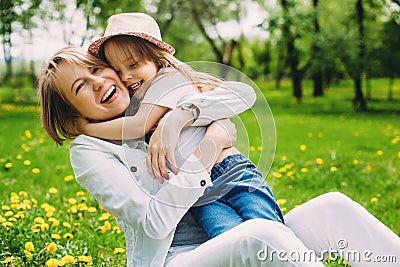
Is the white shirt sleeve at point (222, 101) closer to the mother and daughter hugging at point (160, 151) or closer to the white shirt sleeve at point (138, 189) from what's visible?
the mother and daughter hugging at point (160, 151)

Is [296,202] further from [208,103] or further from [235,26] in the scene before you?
[235,26]

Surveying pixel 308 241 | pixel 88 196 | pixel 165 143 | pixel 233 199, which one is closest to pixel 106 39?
pixel 165 143

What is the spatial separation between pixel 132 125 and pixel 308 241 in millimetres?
797

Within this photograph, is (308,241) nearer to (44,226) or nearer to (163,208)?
(163,208)

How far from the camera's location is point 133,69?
1.91m

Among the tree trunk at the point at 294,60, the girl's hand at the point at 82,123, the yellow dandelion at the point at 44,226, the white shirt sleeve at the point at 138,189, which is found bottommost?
the tree trunk at the point at 294,60

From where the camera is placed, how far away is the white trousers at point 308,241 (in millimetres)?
1547

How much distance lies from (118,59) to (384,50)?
44.5ft

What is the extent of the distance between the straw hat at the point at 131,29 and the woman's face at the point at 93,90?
0.33ft

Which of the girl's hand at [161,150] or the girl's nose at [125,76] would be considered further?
the girl's nose at [125,76]

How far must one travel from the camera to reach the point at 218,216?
5.97 feet

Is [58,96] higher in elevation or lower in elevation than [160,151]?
higher

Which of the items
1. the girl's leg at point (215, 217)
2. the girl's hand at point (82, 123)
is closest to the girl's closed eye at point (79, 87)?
the girl's hand at point (82, 123)

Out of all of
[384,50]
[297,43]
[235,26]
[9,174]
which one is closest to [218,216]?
[9,174]
